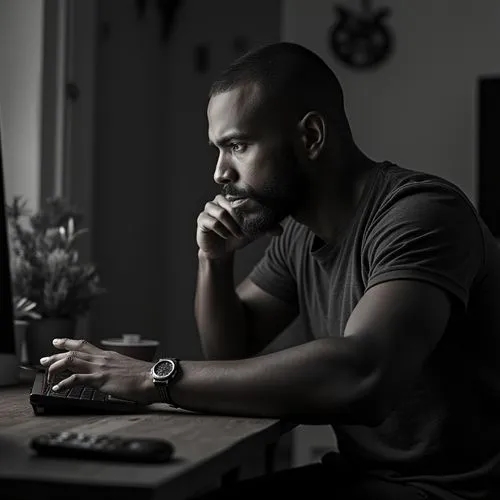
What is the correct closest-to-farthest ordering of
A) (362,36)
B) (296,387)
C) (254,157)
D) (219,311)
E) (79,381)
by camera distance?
(296,387) → (79,381) → (254,157) → (219,311) → (362,36)

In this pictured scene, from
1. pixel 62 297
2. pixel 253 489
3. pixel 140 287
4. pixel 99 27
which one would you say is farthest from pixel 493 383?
pixel 140 287

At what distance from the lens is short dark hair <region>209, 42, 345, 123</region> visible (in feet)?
5.28

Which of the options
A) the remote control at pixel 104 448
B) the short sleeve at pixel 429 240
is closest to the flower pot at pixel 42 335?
the short sleeve at pixel 429 240

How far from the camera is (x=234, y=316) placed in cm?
186

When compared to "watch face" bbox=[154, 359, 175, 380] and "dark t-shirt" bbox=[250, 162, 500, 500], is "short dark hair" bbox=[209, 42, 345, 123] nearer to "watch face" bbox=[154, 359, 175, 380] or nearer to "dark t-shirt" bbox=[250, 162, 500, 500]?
"dark t-shirt" bbox=[250, 162, 500, 500]

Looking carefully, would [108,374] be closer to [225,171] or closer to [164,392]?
Answer: [164,392]

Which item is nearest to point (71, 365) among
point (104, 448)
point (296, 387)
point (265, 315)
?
point (296, 387)

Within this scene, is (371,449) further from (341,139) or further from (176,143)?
(176,143)

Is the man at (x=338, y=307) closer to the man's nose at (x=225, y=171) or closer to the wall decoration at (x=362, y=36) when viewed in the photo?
A: the man's nose at (x=225, y=171)

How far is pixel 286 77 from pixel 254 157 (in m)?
→ 0.15

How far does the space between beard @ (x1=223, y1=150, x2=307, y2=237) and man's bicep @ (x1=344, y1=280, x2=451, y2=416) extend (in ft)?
1.35

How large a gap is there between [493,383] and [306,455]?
2.48 m

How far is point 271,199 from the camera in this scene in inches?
65.1

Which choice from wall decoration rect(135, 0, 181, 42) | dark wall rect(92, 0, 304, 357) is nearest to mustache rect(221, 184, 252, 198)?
dark wall rect(92, 0, 304, 357)
